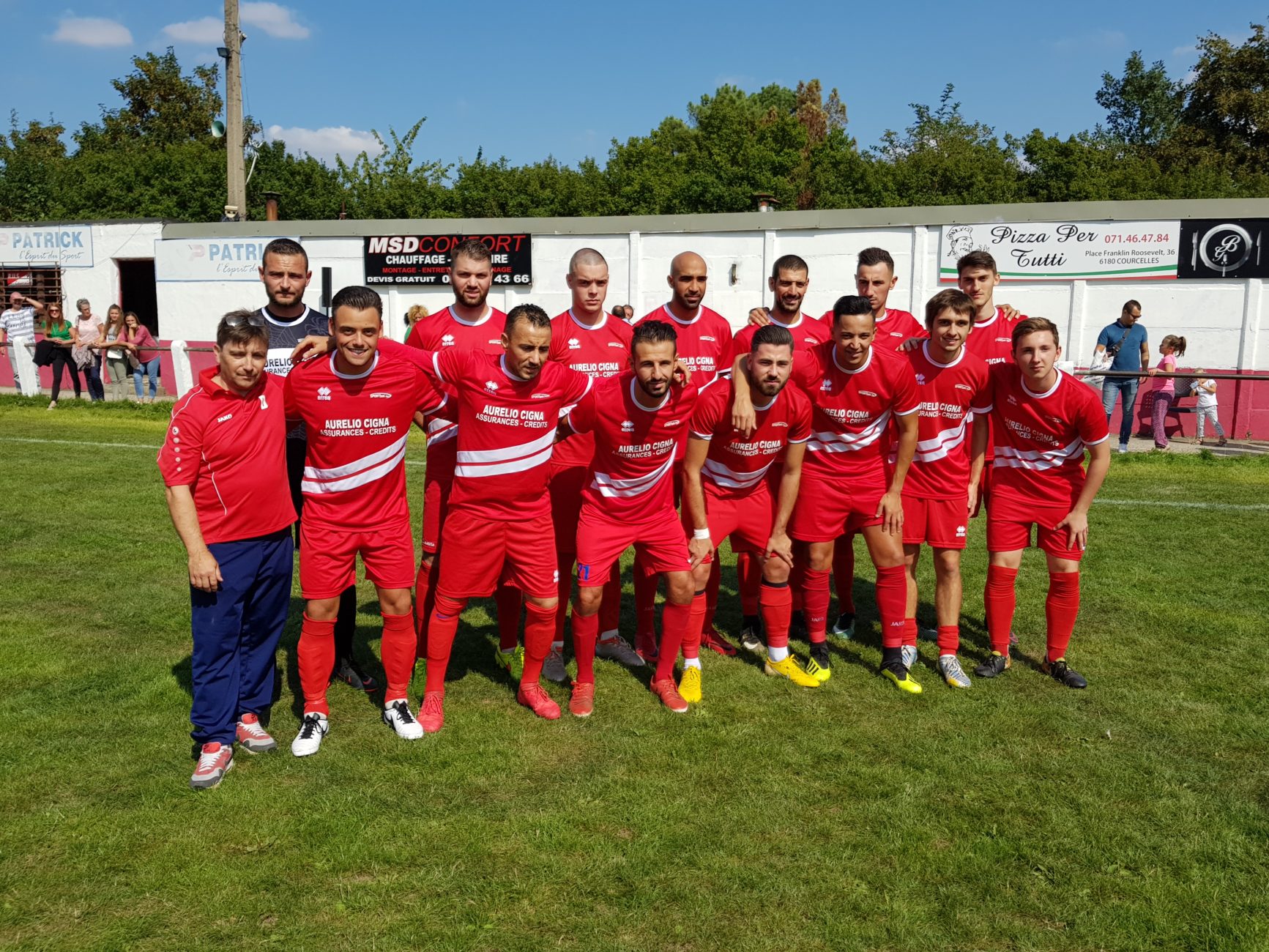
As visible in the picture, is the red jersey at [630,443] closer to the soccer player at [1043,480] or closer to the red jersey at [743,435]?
the red jersey at [743,435]

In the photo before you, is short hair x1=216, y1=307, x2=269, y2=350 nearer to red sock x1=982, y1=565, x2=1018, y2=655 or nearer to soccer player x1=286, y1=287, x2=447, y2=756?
soccer player x1=286, y1=287, x2=447, y2=756

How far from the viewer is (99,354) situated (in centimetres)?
1867

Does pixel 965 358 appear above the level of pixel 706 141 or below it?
below

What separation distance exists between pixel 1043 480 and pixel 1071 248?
13.6 metres

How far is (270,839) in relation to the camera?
155 inches

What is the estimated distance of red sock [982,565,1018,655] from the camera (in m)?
5.96

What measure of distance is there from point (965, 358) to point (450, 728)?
11.8ft

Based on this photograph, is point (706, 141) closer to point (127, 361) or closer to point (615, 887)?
point (127, 361)

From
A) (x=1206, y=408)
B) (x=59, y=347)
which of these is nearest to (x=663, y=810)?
(x=1206, y=408)

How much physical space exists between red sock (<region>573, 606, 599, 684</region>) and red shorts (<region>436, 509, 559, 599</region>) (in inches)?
10.5

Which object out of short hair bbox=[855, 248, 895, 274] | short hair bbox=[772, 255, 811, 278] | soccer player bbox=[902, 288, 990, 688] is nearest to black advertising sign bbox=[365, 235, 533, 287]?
short hair bbox=[772, 255, 811, 278]

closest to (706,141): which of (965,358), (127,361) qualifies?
(127,361)

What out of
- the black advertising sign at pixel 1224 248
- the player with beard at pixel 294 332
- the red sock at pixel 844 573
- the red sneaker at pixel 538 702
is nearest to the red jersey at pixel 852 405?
the red sock at pixel 844 573

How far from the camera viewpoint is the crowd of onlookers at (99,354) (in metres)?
18.3
